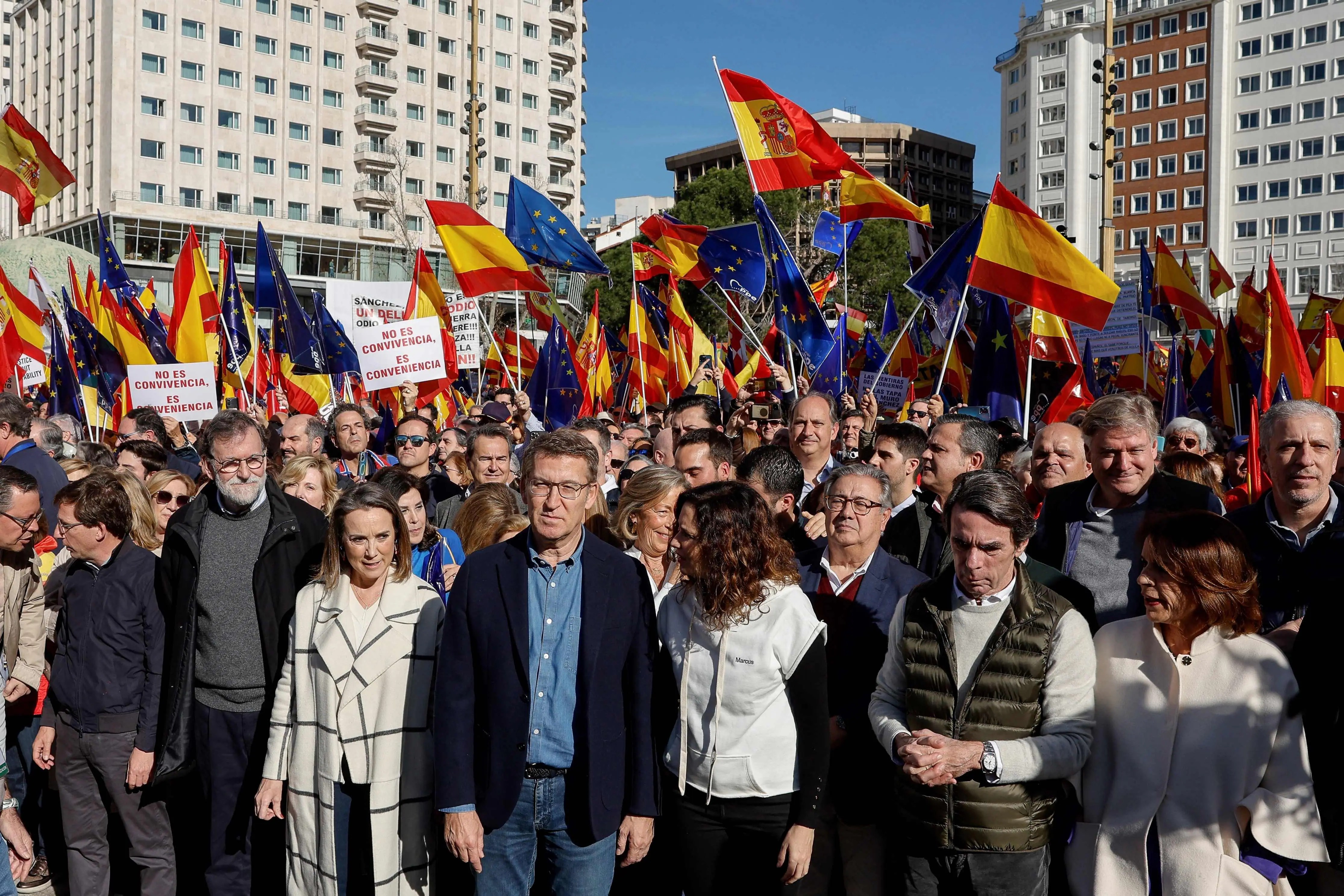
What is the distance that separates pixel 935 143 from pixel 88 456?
10256 cm

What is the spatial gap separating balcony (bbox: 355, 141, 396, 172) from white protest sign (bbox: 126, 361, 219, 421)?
55183 mm

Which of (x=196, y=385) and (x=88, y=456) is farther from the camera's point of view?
(x=196, y=385)

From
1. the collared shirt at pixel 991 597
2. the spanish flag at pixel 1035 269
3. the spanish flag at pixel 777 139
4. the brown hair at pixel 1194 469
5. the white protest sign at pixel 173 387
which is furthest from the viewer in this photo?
the spanish flag at pixel 777 139

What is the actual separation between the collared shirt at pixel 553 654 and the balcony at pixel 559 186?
2691 inches

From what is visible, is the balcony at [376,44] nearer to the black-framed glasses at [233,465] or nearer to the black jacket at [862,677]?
the black-framed glasses at [233,465]

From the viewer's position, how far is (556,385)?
14.5m

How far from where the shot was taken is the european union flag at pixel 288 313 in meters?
14.2

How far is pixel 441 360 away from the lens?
508 inches

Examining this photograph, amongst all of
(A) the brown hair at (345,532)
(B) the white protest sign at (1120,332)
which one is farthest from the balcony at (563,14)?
(A) the brown hair at (345,532)

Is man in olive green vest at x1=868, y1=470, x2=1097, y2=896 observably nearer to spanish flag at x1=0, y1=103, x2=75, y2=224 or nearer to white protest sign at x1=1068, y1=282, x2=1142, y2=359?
white protest sign at x1=1068, y1=282, x2=1142, y2=359

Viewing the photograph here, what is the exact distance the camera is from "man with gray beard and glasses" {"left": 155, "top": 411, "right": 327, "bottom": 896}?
4.92 m

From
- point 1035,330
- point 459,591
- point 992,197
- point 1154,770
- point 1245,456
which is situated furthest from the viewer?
point 1035,330

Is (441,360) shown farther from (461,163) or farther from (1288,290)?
(1288,290)

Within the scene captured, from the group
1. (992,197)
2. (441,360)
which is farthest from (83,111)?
(992,197)
